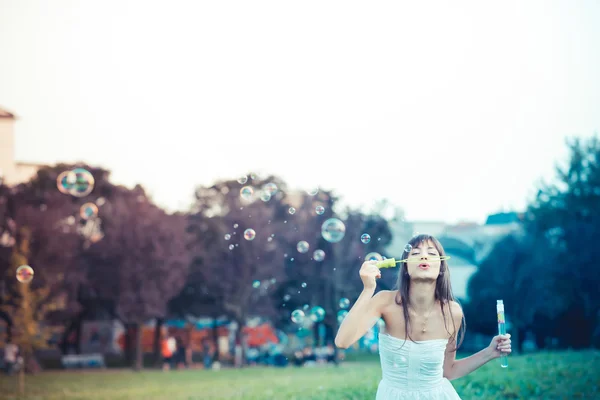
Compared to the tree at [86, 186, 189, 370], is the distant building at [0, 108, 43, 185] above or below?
above

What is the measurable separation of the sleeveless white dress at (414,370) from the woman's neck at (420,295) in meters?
0.19

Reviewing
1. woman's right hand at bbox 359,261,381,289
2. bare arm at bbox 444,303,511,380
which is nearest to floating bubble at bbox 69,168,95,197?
bare arm at bbox 444,303,511,380

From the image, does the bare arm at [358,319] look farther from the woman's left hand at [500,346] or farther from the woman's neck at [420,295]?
the woman's left hand at [500,346]

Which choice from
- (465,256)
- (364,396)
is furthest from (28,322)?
(465,256)

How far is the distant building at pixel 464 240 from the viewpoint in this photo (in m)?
46.2

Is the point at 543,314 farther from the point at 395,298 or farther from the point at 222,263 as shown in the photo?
the point at 395,298

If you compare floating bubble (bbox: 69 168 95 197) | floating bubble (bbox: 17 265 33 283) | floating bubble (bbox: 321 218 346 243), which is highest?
floating bubble (bbox: 69 168 95 197)

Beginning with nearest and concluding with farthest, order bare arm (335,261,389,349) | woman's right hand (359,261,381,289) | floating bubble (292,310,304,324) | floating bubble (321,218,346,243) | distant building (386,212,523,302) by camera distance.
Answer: woman's right hand (359,261,381,289) → bare arm (335,261,389,349) → floating bubble (292,310,304,324) → floating bubble (321,218,346,243) → distant building (386,212,523,302)

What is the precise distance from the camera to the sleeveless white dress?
4.24 m

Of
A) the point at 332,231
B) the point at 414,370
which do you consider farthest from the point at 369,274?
the point at 332,231

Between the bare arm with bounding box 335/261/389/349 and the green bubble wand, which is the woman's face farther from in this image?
the bare arm with bounding box 335/261/389/349

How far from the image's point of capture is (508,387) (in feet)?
35.1

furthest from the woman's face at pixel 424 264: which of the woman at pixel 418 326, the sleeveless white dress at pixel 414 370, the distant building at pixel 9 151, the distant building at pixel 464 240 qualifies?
the distant building at pixel 9 151

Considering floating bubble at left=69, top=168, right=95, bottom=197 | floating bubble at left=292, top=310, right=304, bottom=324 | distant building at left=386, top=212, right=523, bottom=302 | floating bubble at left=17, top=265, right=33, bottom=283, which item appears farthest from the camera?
distant building at left=386, top=212, right=523, bottom=302
